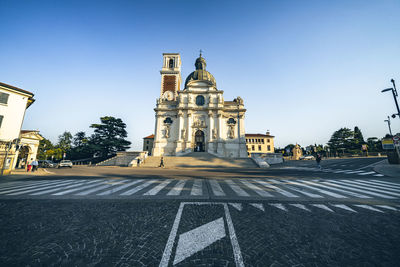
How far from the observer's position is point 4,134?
15859mm

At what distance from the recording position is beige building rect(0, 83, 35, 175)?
1545 centimetres

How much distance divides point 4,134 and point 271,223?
25.6 meters

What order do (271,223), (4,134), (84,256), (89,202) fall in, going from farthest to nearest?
(4,134) → (89,202) → (271,223) → (84,256)

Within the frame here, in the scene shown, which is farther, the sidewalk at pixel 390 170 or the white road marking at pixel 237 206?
the sidewalk at pixel 390 170

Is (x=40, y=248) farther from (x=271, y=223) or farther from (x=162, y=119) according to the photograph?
(x=162, y=119)

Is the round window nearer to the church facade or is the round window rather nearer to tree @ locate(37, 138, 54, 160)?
the church facade

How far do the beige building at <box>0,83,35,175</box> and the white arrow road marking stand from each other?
21.8 m

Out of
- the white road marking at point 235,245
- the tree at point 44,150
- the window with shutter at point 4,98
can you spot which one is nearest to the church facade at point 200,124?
the window with shutter at point 4,98

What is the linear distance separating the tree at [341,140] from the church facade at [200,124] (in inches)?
1375

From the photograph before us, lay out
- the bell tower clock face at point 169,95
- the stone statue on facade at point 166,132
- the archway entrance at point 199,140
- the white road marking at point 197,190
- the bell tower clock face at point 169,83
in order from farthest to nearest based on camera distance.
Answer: the bell tower clock face at point 169,83, the bell tower clock face at point 169,95, the archway entrance at point 199,140, the stone statue on facade at point 166,132, the white road marking at point 197,190

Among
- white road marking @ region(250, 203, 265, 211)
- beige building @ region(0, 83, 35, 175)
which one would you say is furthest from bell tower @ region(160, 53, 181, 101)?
white road marking @ region(250, 203, 265, 211)

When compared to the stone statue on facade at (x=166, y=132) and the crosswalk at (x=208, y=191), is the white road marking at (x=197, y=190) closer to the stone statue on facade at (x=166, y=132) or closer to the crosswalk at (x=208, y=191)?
the crosswalk at (x=208, y=191)

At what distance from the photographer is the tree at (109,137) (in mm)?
36875

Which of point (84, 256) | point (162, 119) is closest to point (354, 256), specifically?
point (84, 256)
